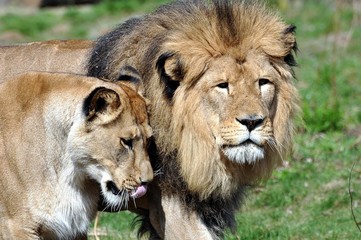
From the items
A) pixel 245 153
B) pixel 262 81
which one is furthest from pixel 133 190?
pixel 262 81

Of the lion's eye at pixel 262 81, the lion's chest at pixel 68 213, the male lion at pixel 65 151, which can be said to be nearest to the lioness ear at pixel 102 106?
the male lion at pixel 65 151

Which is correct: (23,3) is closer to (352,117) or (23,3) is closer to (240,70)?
Result: (352,117)

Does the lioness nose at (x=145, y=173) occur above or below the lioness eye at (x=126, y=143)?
below

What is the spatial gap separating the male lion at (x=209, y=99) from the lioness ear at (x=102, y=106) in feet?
1.23

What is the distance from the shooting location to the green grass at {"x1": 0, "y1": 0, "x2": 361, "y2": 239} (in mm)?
7191

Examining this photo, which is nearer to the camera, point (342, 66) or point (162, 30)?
point (162, 30)

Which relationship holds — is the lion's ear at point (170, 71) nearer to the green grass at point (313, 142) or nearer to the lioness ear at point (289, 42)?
the lioness ear at point (289, 42)

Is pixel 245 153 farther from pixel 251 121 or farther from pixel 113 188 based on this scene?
pixel 113 188

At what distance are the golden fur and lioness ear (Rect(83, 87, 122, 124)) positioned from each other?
37 cm

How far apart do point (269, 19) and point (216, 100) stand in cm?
62

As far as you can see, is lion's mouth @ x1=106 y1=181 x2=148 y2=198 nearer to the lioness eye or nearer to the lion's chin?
the lioness eye

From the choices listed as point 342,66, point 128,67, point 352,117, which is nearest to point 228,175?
point 128,67

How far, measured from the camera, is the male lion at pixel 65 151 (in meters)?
5.29

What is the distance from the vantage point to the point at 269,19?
226 inches
